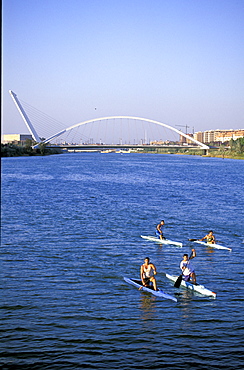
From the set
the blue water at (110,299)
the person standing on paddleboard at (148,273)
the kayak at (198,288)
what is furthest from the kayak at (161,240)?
the person standing on paddleboard at (148,273)

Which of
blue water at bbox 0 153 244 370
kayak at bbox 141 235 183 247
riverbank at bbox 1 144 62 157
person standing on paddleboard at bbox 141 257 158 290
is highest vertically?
riverbank at bbox 1 144 62 157

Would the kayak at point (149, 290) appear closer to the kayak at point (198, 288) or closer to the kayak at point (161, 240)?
the kayak at point (198, 288)

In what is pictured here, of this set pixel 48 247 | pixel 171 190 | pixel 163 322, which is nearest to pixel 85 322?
pixel 163 322

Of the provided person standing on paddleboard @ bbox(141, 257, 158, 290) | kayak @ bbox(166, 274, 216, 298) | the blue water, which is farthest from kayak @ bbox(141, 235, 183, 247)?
person standing on paddleboard @ bbox(141, 257, 158, 290)

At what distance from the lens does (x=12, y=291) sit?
15242 mm

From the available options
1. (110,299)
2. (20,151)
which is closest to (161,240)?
(110,299)

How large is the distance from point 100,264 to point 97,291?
3461 millimetres

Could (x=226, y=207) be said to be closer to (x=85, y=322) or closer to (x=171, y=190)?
(x=171, y=190)

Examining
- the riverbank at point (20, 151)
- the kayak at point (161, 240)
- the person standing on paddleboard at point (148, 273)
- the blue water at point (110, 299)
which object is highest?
the riverbank at point (20, 151)

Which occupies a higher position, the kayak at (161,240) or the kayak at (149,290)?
the kayak at (161,240)

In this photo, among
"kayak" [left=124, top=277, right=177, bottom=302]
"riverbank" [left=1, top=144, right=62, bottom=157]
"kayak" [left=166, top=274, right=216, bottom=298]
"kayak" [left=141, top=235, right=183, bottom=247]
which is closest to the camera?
"kayak" [left=124, top=277, right=177, bottom=302]

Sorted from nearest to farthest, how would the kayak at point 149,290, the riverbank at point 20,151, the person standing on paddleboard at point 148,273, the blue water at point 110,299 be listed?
the blue water at point 110,299, the kayak at point 149,290, the person standing on paddleboard at point 148,273, the riverbank at point 20,151

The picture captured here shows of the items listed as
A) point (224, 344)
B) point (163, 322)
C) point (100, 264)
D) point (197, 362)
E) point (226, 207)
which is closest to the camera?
point (197, 362)

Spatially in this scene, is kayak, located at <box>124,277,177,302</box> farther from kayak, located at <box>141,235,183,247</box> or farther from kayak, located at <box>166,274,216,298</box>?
kayak, located at <box>141,235,183,247</box>
